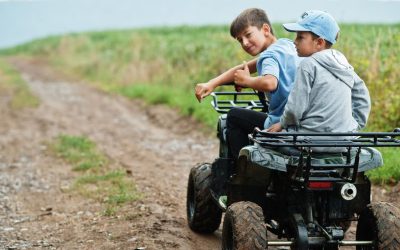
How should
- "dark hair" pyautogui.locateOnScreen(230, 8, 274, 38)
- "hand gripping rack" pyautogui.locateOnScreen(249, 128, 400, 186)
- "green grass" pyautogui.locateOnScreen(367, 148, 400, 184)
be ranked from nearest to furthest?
"hand gripping rack" pyautogui.locateOnScreen(249, 128, 400, 186)
"dark hair" pyautogui.locateOnScreen(230, 8, 274, 38)
"green grass" pyautogui.locateOnScreen(367, 148, 400, 184)

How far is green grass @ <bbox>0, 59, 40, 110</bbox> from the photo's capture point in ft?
60.3

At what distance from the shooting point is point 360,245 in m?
5.03

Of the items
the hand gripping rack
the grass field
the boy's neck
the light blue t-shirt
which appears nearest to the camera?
the hand gripping rack

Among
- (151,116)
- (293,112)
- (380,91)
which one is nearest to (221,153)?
(293,112)

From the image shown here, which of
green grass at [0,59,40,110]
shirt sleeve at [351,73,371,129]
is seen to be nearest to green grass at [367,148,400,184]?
shirt sleeve at [351,73,371,129]

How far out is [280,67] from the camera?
5430mm

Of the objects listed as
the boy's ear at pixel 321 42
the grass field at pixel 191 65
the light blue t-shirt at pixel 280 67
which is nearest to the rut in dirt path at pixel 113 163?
the grass field at pixel 191 65

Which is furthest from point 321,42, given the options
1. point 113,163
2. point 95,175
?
point 113,163

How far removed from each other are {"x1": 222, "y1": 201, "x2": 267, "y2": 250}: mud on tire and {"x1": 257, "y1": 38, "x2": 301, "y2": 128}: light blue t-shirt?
2.89ft

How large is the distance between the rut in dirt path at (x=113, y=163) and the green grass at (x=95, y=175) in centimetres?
14

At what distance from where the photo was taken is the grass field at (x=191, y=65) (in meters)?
10.9

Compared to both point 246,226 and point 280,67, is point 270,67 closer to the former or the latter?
point 280,67

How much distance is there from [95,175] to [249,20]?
4.81 m

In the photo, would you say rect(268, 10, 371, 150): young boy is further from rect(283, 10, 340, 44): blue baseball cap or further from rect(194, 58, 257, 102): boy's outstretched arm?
rect(194, 58, 257, 102): boy's outstretched arm
